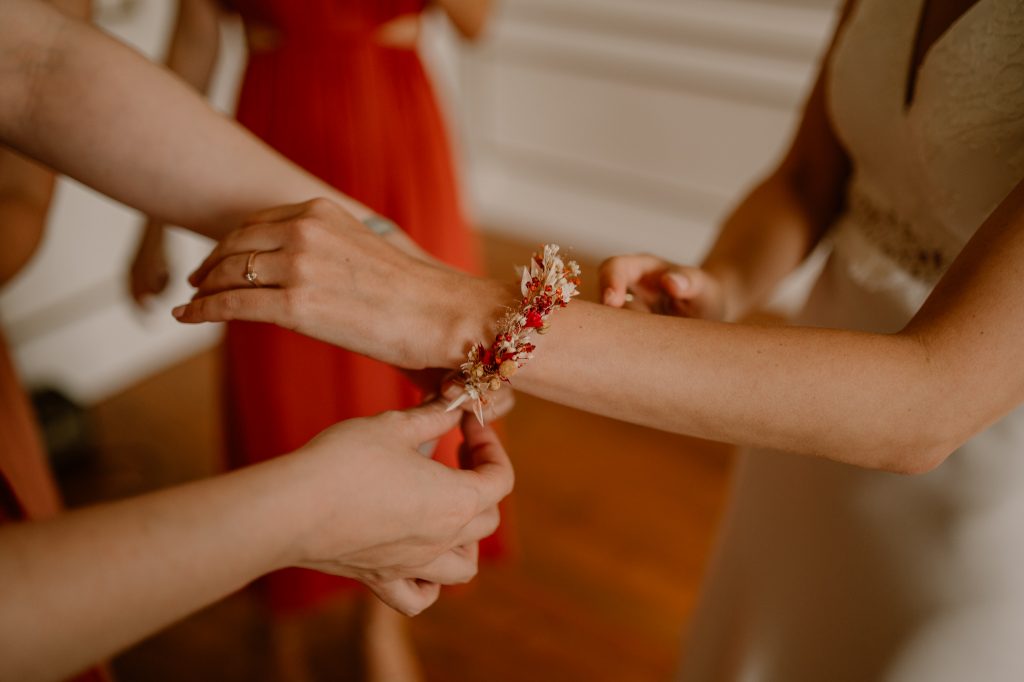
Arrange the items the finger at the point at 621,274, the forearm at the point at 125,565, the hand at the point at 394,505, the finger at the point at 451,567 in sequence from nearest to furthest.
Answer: the forearm at the point at 125,565 < the hand at the point at 394,505 < the finger at the point at 451,567 < the finger at the point at 621,274

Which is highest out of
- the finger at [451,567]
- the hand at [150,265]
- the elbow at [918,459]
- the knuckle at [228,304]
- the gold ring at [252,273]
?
the hand at [150,265]

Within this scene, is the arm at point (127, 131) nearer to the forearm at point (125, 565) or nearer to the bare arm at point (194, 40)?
the forearm at point (125, 565)

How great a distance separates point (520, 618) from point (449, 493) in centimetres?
120

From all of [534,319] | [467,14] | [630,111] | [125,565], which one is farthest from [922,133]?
[630,111]

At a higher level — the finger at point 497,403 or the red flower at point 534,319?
the red flower at point 534,319

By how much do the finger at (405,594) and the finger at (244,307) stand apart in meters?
0.24

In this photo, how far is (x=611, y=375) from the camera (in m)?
0.64

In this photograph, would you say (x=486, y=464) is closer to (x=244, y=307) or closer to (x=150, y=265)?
(x=244, y=307)

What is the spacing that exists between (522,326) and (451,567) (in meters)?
0.23

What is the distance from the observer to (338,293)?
2.13ft

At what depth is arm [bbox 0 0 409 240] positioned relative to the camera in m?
0.70

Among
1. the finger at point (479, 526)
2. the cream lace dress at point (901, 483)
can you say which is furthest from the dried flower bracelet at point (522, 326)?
the cream lace dress at point (901, 483)

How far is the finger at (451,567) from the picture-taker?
0.67m

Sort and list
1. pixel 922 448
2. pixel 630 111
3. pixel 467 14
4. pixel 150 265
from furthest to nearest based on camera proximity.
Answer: pixel 630 111, pixel 467 14, pixel 150 265, pixel 922 448
